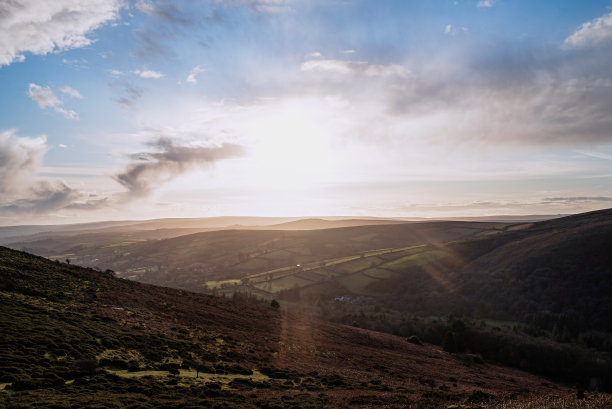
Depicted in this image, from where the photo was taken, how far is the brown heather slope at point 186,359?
22.1 m

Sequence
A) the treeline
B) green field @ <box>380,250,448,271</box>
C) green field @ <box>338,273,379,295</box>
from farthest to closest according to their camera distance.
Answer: green field @ <box>380,250,448,271</box> → green field @ <box>338,273,379,295</box> → the treeline

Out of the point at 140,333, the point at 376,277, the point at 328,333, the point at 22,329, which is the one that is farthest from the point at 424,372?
the point at 376,277

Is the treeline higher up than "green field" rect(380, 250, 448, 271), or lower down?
lower down

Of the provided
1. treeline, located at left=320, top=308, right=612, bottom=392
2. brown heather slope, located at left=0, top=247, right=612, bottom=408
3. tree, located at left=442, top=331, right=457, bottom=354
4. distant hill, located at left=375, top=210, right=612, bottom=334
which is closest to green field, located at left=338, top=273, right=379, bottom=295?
distant hill, located at left=375, top=210, right=612, bottom=334

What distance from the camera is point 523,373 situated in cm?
6562

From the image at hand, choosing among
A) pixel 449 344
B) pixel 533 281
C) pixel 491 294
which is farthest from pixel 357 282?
pixel 449 344

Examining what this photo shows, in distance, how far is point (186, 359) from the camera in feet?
107

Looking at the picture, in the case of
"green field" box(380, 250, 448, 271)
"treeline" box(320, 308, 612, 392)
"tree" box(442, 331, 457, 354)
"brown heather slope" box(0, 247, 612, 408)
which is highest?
"brown heather slope" box(0, 247, 612, 408)

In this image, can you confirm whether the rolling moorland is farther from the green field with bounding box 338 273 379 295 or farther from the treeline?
the green field with bounding box 338 273 379 295

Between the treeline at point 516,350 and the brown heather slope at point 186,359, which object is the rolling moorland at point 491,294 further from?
the brown heather slope at point 186,359

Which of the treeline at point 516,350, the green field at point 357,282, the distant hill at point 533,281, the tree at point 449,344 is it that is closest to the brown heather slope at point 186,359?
the tree at point 449,344

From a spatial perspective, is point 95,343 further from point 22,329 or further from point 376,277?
point 376,277

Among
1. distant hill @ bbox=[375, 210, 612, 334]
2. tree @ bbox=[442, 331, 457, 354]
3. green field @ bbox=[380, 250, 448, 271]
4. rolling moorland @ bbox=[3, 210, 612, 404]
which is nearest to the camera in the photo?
tree @ bbox=[442, 331, 457, 354]

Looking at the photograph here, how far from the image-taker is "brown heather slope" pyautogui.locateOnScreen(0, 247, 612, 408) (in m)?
22.1
